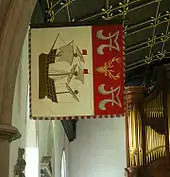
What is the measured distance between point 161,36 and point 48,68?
687cm

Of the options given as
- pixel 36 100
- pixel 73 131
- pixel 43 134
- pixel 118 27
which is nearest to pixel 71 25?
pixel 118 27

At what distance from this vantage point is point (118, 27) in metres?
5.93

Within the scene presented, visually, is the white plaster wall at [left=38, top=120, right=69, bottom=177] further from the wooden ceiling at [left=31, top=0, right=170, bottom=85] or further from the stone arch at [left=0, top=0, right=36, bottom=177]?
the stone arch at [left=0, top=0, right=36, bottom=177]

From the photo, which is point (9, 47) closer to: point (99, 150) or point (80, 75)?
point (80, 75)

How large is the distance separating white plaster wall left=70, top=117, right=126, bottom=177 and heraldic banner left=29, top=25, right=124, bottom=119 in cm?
1005

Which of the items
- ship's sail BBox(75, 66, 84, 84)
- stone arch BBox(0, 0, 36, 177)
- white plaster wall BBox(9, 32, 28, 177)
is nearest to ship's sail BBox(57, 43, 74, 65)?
ship's sail BBox(75, 66, 84, 84)

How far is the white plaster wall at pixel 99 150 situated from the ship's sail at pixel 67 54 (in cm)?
1020

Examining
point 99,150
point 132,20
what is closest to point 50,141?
point 132,20

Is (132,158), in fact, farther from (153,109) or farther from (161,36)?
(161,36)

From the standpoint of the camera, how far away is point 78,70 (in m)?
5.94

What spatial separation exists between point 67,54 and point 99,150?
1031cm

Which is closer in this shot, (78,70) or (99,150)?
(78,70)

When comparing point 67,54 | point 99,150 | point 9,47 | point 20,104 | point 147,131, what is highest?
point 67,54

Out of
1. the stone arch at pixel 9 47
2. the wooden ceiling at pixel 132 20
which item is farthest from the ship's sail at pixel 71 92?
the stone arch at pixel 9 47
